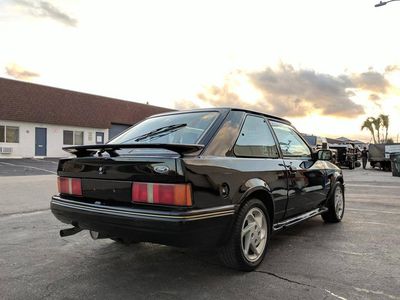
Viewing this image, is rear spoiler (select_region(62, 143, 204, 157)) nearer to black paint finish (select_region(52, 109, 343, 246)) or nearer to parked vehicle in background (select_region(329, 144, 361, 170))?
black paint finish (select_region(52, 109, 343, 246))

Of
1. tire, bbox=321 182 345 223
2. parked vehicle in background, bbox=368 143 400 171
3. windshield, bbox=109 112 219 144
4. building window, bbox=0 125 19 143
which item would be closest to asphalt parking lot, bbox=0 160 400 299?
tire, bbox=321 182 345 223

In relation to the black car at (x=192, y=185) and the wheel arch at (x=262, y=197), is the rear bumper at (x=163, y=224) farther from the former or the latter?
the wheel arch at (x=262, y=197)

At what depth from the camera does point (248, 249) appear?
3963 millimetres

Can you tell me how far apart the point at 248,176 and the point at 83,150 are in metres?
1.74

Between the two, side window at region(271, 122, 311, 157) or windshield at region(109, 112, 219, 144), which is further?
side window at region(271, 122, 311, 157)

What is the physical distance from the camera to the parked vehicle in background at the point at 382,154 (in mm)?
26984

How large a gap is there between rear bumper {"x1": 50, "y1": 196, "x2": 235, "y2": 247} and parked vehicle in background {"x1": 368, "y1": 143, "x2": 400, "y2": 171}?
26.7m

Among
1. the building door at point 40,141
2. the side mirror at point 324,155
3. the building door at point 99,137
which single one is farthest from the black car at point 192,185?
the building door at point 99,137

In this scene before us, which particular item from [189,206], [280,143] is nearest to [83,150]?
[189,206]

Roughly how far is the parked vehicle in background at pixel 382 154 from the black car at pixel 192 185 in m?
25.1

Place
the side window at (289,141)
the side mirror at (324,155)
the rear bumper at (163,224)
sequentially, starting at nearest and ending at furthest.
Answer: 1. the rear bumper at (163,224)
2. the side window at (289,141)
3. the side mirror at (324,155)

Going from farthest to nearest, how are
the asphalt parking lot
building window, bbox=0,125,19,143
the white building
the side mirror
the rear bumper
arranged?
the white building, building window, bbox=0,125,19,143, the side mirror, the asphalt parking lot, the rear bumper

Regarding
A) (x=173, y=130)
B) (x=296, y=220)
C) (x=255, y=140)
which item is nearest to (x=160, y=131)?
(x=173, y=130)

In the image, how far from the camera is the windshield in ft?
13.0
